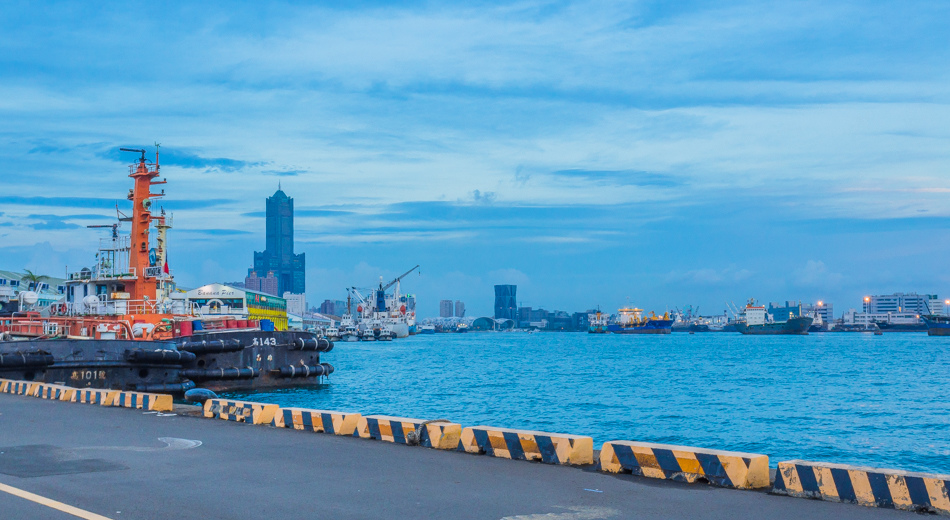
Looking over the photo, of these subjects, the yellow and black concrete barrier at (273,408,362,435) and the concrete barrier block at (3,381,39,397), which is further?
the concrete barrier block at (3,381,39,397)

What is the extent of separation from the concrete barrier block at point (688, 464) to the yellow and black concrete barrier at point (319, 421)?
5.75 metres

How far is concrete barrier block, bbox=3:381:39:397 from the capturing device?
24.2 metres

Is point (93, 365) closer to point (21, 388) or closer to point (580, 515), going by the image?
point (21, 388)

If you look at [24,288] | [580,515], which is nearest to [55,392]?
[580,515]

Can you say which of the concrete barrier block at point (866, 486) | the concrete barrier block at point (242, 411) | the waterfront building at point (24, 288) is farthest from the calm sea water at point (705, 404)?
the waterfront building at point (24, 288)

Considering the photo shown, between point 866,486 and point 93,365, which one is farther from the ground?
point 93,365

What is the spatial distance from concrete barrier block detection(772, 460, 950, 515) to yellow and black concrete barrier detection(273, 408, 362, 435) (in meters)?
8.29

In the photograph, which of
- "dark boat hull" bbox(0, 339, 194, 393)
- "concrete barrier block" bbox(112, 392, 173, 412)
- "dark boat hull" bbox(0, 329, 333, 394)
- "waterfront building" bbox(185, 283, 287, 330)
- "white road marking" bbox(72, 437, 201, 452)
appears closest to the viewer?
"white road marking" bbox(72, 437, 201, 452)

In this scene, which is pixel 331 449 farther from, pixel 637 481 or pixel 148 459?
pixel 637 481

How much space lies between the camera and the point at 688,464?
10.6 meters

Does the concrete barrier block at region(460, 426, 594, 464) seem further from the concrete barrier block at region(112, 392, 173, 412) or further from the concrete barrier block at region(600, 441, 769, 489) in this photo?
the concrete barrier block at region(112, 392, 173, 412)

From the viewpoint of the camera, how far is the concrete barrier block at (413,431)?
13.6 meters

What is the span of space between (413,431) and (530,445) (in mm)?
2569

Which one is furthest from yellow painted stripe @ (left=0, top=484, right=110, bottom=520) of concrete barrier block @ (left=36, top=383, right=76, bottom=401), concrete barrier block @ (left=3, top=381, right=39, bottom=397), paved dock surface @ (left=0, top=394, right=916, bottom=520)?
concrete barrier block @ (left=3, top=381, right=39, bottom=397)
